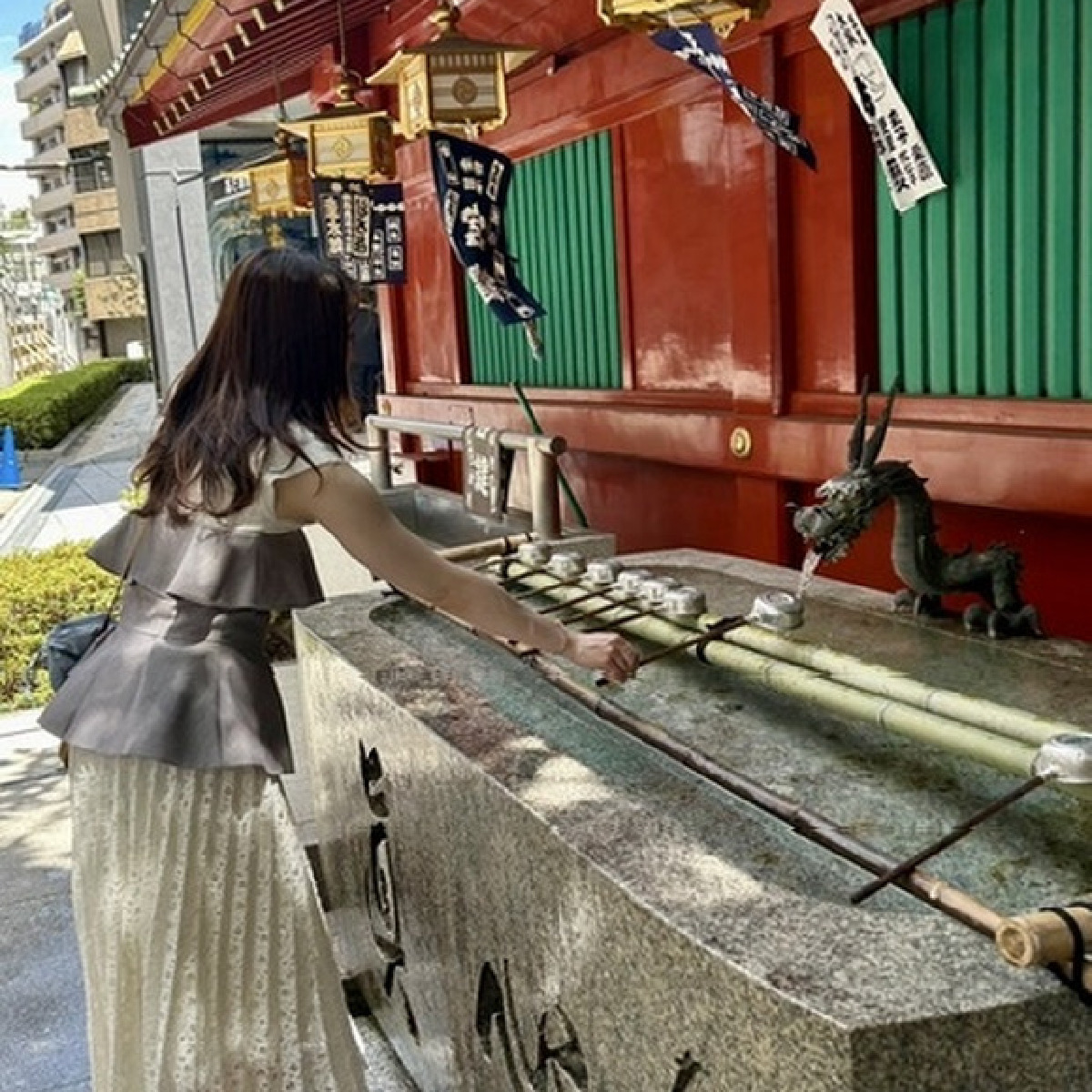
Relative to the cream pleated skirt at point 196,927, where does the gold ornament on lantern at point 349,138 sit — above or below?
above

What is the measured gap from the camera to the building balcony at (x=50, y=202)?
6644 centimetres

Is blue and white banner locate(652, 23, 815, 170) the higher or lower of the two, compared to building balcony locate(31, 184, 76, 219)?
lower

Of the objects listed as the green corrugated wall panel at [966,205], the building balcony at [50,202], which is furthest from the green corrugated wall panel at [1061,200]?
the building balcony at [50,202]

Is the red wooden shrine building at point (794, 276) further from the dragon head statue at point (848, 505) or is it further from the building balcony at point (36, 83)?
the building balcony at point (36, 83)

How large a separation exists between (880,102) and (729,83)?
0.41m

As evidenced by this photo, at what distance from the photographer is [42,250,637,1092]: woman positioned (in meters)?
2.49

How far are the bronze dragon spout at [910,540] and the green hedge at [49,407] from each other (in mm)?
A: 23284

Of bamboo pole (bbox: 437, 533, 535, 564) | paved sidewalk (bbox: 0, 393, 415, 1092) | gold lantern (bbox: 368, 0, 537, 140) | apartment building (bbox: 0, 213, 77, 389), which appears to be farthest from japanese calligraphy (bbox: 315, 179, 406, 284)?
apartment building (bbox: 0, 213, 77, 389)

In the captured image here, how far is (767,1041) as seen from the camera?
5.14 ft

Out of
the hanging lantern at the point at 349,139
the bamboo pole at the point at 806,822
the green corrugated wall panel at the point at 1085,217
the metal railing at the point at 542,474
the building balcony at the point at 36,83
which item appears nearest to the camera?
the bamboo pole at the point at 806,822

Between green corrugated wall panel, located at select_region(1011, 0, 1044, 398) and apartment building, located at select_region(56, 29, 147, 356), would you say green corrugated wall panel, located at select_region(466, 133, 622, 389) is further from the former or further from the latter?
apartment building, located at select_region(56, 29, 147, 356)

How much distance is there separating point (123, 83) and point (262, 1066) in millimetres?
8481

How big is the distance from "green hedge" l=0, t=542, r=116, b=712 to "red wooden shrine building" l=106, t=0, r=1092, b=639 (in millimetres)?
3392

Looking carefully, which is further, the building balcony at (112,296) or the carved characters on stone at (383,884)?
the building balcony at (112,296)
